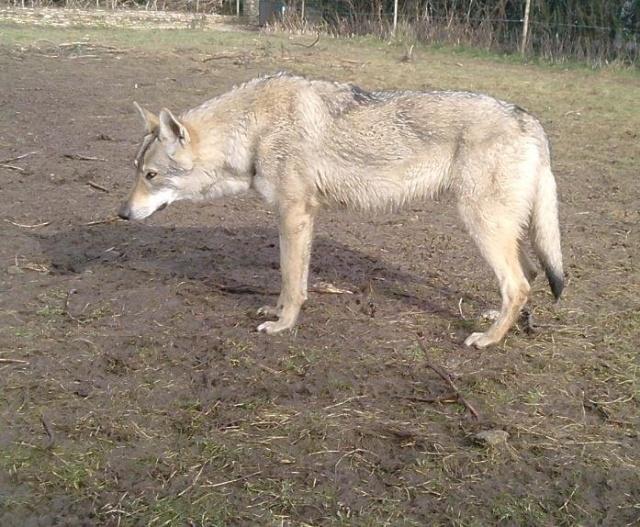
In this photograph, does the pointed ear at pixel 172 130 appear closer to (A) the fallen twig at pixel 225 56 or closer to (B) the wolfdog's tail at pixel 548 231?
(B) the wolfdog's tail at pixel 548 231

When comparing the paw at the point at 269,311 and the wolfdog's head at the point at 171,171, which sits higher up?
the wolfdog's head at the point at 171,171

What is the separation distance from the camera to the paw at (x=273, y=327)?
4.95 metres

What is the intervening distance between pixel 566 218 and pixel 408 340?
3.39 m

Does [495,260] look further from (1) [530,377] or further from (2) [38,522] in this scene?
(2) [38,522]

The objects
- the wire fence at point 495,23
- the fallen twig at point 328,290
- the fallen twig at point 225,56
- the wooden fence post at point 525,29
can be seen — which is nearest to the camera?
the fallen twig at point 328,290

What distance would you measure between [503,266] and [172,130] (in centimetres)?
249

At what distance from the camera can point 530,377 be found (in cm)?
441

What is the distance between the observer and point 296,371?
14.5ft

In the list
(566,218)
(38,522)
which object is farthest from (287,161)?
(566,218)

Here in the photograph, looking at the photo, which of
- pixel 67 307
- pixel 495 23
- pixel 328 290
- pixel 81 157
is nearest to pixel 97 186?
pixel 81 157

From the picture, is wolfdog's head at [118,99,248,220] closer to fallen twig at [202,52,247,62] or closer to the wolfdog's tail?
the wolfdog's tail

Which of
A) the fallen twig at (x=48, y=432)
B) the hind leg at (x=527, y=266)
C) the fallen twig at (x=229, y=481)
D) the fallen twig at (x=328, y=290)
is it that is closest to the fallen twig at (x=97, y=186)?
the fallen twig at (x=328, y=290)

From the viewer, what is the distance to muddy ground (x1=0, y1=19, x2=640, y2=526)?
327cm

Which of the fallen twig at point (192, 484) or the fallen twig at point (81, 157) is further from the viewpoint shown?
the fallen twig at point (81, 157)
